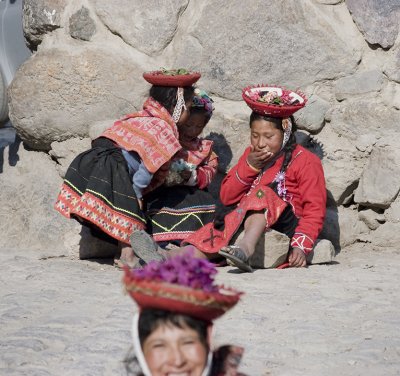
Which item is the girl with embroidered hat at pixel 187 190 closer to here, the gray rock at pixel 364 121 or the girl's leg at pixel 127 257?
the girl's leg at pixel 127 257

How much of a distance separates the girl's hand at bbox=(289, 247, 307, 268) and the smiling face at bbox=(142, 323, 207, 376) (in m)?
2.75

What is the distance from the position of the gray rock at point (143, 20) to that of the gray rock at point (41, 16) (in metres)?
0.26

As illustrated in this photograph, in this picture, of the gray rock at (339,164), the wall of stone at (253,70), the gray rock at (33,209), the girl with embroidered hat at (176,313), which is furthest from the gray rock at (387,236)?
the girl with embroidered hat at (176,313)

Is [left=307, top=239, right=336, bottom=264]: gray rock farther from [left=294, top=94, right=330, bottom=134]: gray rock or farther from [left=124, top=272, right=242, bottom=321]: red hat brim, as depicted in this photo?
[left=124, top=272, right=242, bottom=321]: red hat brim

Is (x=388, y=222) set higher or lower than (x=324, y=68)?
lower

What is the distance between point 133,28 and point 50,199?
118 cm

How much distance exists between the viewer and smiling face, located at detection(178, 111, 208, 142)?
5898 millimetres

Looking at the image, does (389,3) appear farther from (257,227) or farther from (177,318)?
(177,318)

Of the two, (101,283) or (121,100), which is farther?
(121,100)

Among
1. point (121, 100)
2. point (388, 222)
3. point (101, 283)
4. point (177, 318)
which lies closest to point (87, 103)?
point (121, 100)

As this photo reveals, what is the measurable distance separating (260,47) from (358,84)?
62 centimetres

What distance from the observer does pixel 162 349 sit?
2.81 metres

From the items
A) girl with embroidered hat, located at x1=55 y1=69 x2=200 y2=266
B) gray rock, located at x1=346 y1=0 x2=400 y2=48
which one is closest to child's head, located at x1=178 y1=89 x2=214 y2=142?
girl with embroidered hat, located at x1=55 y1=69 x2=200 y2=266

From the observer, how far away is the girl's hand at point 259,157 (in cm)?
562
